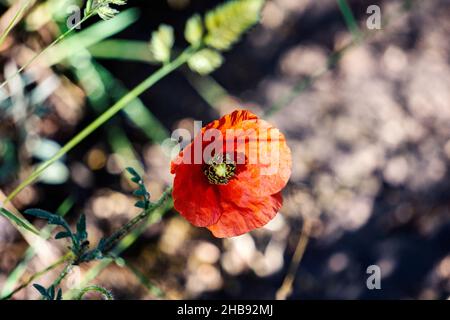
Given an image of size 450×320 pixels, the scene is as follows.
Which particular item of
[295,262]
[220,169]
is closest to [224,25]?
[220,169]

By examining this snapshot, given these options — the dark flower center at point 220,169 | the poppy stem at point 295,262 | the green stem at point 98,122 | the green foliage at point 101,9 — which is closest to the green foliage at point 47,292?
the green stem at point 98,122

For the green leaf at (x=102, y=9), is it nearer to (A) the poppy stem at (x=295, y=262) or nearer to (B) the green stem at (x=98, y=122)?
(B) the green stem at (x=98, y=122)

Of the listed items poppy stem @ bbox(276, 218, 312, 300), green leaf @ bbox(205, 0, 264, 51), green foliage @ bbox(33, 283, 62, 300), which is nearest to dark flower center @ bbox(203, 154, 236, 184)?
green leaf @ bbox(205, 0, 264, 51)

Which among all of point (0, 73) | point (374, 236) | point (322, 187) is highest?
point (0, 73)

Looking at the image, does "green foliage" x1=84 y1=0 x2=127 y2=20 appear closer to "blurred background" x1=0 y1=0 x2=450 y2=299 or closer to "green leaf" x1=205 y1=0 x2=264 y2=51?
"green leaf" x1=205 y1=0 x2=264 y2=51

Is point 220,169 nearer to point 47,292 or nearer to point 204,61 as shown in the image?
point 204,61

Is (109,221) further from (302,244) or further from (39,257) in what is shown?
(302,244)
